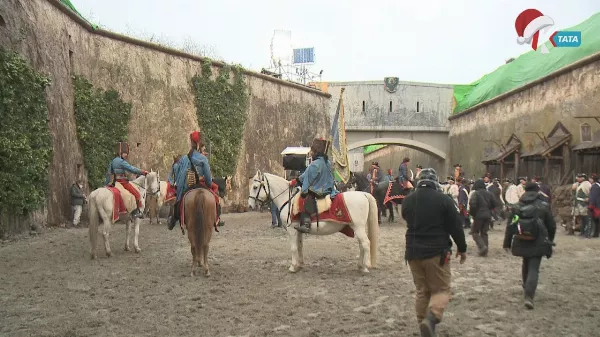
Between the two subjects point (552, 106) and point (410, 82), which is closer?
point (552, 106)

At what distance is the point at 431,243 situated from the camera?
200 inches

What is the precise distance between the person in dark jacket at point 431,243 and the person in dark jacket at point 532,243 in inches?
66.2

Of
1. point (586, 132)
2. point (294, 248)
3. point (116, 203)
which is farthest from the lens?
point (586, 132)

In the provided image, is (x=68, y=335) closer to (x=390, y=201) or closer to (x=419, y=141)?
(x=390, y=201)

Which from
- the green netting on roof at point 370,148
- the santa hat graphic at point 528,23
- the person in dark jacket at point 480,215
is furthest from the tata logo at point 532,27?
the green netting on roof at point 370,148

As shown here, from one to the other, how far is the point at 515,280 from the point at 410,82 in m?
29.2

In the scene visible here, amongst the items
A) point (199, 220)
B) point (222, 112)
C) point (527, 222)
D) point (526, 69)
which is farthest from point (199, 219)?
point (526, 69)

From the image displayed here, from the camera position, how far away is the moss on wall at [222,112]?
77.0 ft

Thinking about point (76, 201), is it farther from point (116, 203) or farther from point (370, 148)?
A: point (370, 148)

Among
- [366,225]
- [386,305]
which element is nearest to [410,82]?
[366,225]

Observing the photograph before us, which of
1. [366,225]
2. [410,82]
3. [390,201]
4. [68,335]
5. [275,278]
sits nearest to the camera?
[68,335]

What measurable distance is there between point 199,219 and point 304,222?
1.71m

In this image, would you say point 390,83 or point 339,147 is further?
point 390,83

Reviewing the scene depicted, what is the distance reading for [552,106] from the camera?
21.6 meters
